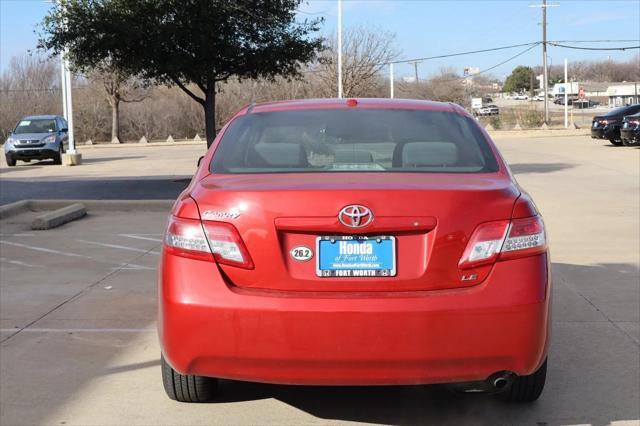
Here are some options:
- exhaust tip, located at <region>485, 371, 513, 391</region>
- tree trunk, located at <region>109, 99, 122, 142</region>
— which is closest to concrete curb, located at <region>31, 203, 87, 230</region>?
exhaust tip, located at <region>485, 371, 513, 391</region>

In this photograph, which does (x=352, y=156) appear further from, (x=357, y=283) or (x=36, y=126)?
(x=36, y=126)

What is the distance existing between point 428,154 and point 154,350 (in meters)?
2.33

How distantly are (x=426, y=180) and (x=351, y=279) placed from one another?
1.97 feet

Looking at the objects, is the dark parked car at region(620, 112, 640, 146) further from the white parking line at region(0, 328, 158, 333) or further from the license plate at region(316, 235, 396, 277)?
the license plate at region(316, 235, 396, 277)

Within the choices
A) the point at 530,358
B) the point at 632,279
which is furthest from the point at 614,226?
the point at 530,358

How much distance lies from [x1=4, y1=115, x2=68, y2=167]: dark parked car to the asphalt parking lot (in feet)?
52.9

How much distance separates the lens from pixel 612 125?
30.4 metres

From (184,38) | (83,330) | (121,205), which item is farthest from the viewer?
(184,38)

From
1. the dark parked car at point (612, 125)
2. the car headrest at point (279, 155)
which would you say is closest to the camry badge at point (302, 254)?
the car headrest at point (279, 155)

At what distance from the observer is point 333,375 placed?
10.7 ft

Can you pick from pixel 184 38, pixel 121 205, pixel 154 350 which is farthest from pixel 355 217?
pixel 184 38

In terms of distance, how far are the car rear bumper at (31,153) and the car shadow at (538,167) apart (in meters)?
15.5

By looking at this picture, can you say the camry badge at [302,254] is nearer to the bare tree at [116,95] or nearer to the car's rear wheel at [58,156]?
the car's rear wheel at [58,156]

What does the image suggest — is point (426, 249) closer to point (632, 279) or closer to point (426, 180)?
point (426, 180)
